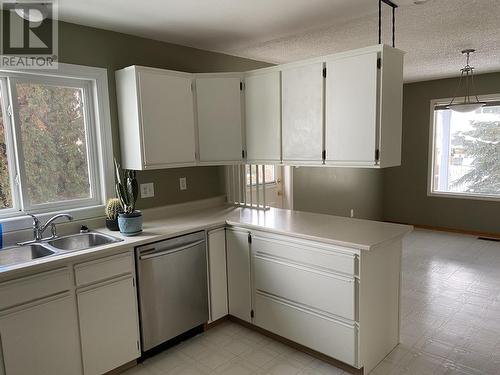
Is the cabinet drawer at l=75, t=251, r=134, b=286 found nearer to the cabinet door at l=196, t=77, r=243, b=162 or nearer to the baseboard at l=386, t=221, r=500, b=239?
the cabinet door at l=196, t=77, r=243, b=162

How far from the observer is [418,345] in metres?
2.68

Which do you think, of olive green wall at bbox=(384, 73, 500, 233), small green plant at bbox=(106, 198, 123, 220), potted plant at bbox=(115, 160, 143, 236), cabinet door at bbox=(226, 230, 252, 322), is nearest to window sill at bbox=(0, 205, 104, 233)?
small green plant at bbox=(106, 198, 123, 220)

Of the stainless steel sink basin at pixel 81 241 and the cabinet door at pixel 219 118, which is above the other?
the cabinet door at pixel 219 118

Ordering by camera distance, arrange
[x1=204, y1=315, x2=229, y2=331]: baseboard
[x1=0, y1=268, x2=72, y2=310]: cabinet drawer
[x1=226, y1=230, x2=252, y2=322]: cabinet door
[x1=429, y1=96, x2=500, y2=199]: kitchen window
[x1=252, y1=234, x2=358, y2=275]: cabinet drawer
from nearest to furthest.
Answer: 1. [x1=0, y1=268, x2=72, y2=310]: cabinet drawer
2. [x1=252, y1=234, x2=358, y2=275]: cabinet drawer
3. [x1=226, y1=230, x2=252, y2=322]: cabinet door
4. [x1=204, y1=315, x2=229, y2=331]: baseboard
5. [x1=429, y1=96, x2=500, y2=199]: kitchen window

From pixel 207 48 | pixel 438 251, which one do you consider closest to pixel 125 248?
pixel 207 48

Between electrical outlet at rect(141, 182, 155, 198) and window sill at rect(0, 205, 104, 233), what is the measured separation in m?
0.36

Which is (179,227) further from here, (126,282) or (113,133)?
(113,133)

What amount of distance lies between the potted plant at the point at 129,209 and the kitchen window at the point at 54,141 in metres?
0.32

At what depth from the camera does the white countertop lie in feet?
6.90

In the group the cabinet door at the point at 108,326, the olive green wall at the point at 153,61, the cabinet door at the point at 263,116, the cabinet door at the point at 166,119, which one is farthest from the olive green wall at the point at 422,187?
the cabinet door at the point at 108,326

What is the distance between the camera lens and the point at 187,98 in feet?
9.82

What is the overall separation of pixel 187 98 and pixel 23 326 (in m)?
1.95

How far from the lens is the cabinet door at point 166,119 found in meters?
2.75

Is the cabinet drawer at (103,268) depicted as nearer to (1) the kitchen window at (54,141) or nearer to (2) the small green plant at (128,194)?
(2) the small green plant at (128,194)
